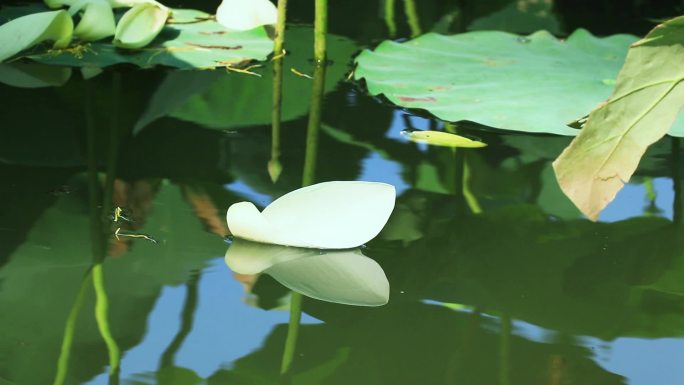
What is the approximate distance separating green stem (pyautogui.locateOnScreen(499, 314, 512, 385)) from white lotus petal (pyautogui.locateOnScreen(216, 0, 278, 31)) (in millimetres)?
1357

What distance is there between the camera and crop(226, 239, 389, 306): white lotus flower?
1.15 meters

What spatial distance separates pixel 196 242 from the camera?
128 cm

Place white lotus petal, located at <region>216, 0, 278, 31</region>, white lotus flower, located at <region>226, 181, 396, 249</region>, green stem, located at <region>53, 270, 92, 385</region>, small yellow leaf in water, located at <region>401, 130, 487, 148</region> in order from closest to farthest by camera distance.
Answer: green stem, located at <region>53, 270, 92, 385</region>, white lotus flower, located at <region>226, 181, 396, 249</region>, small yellow leaf in water, located at <region>401, 130, 487, 148</region>, white lotus petal, located at <region>216, 0, 278, 31</region>

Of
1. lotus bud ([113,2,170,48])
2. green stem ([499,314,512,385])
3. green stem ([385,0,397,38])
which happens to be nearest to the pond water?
green stem ([499,314,512,385])

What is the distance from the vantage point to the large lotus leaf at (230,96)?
6.04 ft

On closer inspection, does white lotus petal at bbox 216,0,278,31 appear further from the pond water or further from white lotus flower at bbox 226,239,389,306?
white lotus flower at bbox 226,239,389,306

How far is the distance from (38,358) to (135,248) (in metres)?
0.29

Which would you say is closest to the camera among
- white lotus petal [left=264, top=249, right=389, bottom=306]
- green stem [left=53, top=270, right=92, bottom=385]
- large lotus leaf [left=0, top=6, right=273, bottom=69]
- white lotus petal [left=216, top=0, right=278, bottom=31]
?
green stem [left=53, top=270, right=92, bottom=385]

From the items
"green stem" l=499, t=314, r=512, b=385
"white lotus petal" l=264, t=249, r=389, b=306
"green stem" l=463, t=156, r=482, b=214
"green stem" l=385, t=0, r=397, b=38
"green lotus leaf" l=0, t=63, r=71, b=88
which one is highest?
"green stem" l=499, t=314, r=512, b=385

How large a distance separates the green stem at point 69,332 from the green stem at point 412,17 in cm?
164

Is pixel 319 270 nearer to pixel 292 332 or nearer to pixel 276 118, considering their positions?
pixel 292 332

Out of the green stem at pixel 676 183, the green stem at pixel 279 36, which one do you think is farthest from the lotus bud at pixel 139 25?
the green stem at pixel 676 183

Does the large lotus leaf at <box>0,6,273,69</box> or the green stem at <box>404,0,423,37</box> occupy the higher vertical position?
the large lotus leaf at <box>0,6,273,69</box>

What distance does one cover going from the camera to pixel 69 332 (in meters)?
1.05
